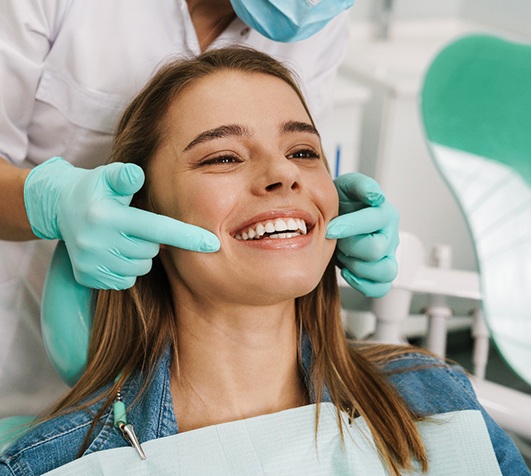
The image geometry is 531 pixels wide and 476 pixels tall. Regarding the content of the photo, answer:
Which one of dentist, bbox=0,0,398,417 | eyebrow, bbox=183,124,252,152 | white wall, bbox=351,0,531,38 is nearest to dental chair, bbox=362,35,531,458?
dentist, bbox=0,0,398,417

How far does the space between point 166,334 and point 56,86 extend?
0.48 metres

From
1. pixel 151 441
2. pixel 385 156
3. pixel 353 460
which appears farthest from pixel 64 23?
pixel 385 156

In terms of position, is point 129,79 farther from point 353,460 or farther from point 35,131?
point 353,460

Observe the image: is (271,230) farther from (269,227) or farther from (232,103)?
(232,103)

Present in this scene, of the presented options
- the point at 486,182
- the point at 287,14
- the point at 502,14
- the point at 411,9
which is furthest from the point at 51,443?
the point at 502,14

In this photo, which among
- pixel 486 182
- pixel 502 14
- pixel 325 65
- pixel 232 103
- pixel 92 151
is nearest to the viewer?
pixel 232 103

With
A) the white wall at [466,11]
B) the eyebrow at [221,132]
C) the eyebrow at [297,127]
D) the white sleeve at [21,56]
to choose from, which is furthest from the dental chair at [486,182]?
the white wall at [466,11]

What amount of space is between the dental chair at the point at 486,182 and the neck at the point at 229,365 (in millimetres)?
458

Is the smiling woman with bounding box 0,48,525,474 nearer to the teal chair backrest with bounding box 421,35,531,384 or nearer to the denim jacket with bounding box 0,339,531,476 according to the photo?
the denim jacket with bounding box 0,339,531,476

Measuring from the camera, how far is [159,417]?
125 centimetres

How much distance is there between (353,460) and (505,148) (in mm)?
927

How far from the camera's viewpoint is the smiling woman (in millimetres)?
1197

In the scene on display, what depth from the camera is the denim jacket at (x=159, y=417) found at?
1.21 m

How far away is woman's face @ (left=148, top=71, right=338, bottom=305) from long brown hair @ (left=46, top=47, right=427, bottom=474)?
0.13 ft
